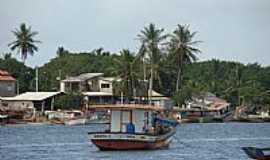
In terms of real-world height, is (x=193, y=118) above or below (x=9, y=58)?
below

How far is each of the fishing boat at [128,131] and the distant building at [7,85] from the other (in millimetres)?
81986

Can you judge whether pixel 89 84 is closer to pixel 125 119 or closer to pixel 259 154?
pixel 125 119

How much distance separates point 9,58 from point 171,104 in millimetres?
38696

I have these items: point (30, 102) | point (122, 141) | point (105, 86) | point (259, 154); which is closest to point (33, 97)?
point (30, 102)

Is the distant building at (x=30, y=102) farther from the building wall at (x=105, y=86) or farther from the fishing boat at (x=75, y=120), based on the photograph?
the building wall at (x=105, y=86)

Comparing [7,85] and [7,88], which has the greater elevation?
[7,85]

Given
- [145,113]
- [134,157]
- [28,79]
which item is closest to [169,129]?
[145,113]

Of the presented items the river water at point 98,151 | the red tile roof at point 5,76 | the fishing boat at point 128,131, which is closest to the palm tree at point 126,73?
the red tile roof at point 5,76

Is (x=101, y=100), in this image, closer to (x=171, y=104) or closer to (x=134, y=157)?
(x=171, y=104)

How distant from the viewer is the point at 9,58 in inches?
6462

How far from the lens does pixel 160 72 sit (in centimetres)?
14362

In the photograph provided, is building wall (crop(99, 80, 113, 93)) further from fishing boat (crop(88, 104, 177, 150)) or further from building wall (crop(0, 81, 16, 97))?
fishing boat (crop(88, 104, 177, 150))

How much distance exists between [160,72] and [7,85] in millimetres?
25523

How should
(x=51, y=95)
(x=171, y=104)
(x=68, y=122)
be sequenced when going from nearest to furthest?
1. (x=68, y=122)
2. (x=51, y=95)
3. (x=171, y=104)
